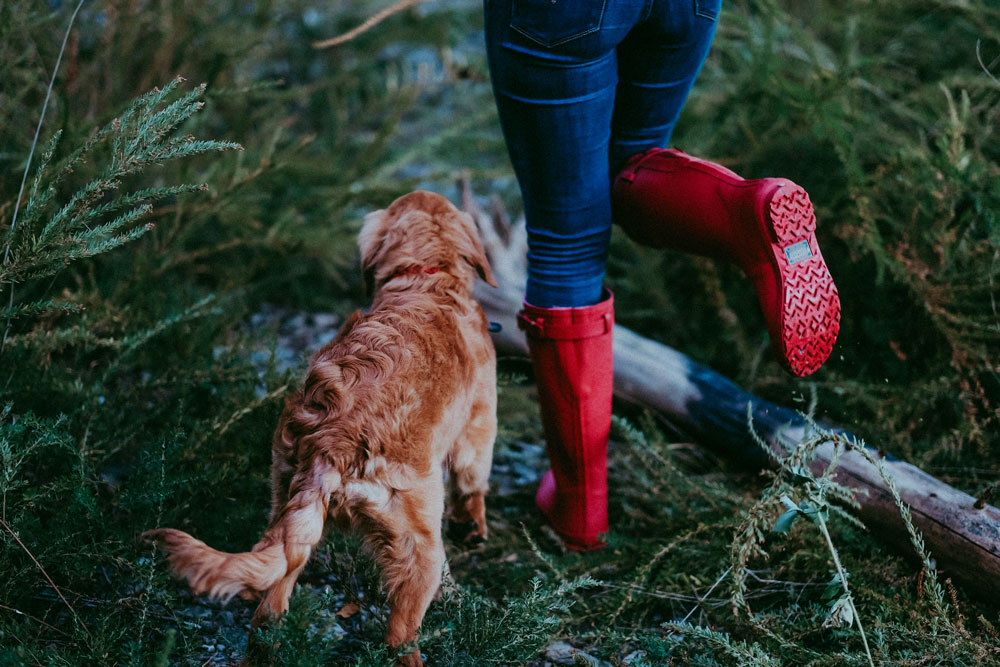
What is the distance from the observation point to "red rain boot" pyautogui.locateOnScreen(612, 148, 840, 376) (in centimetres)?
186

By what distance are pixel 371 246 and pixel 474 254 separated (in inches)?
13.9

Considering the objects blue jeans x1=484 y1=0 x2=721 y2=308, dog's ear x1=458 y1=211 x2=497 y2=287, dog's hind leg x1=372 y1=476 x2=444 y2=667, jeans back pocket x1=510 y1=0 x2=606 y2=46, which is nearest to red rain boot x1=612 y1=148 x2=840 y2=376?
blue jeans x1=484 y1=0 x2=721 y2=308

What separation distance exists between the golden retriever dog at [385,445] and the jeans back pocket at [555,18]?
821 mm

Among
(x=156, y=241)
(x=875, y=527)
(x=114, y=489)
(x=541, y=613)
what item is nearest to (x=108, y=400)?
(x=114, y=489)

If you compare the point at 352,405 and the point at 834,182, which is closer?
the point at 352,405

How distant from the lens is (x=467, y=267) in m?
2.53

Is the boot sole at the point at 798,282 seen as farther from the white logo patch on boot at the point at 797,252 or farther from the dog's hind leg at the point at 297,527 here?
the dog's hind leg at the point at 297,527

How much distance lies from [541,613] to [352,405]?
667 mm

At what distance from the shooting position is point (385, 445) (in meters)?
1.77

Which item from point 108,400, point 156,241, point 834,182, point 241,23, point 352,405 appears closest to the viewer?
point 352,405

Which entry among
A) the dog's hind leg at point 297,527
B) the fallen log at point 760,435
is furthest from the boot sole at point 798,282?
the dog's hind leg at point 297,527

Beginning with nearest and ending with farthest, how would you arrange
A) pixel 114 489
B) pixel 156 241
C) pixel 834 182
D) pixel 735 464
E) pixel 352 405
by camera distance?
1. pixel 352 405
2. pixel 114 489
3. pixel 735 464
4. pixel 156 241
5. pixel 834 182

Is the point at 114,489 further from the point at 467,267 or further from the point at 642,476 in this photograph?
the point at 642,476

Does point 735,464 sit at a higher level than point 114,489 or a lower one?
lower
